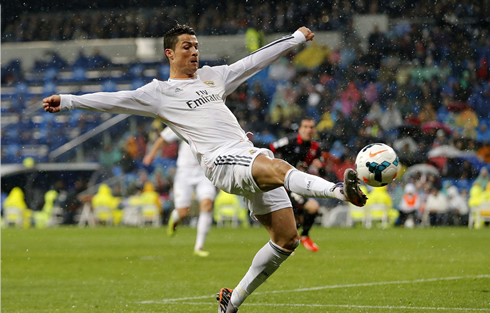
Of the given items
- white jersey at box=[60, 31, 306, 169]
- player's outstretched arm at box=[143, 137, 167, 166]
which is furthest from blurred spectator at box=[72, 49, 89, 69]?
white jersey at box=[60, 31, 306, 169]

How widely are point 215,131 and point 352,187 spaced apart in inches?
65.7

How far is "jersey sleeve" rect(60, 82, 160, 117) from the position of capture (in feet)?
18.9

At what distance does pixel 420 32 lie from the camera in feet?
83.7

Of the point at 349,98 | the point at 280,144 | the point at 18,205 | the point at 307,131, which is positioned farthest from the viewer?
the point at 18,205

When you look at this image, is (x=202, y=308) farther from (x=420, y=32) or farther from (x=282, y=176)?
(x=420, y=32)

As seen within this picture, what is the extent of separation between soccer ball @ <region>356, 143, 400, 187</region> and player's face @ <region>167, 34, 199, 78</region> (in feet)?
6.06

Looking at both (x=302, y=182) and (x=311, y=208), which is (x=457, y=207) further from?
(x=302, y=182)

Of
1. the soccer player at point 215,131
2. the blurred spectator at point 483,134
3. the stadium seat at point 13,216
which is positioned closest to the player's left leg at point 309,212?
the soccer player at point 215,131

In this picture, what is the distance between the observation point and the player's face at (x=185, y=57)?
6.27m

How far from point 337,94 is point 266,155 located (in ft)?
64.5

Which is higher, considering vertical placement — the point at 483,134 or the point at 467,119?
the point at 467,119

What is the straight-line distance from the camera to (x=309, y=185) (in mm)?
4969

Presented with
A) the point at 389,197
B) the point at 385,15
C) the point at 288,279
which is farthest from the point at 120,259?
the point at 385,15

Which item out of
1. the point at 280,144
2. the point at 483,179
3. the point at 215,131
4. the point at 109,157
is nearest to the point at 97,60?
the point at 109,157
